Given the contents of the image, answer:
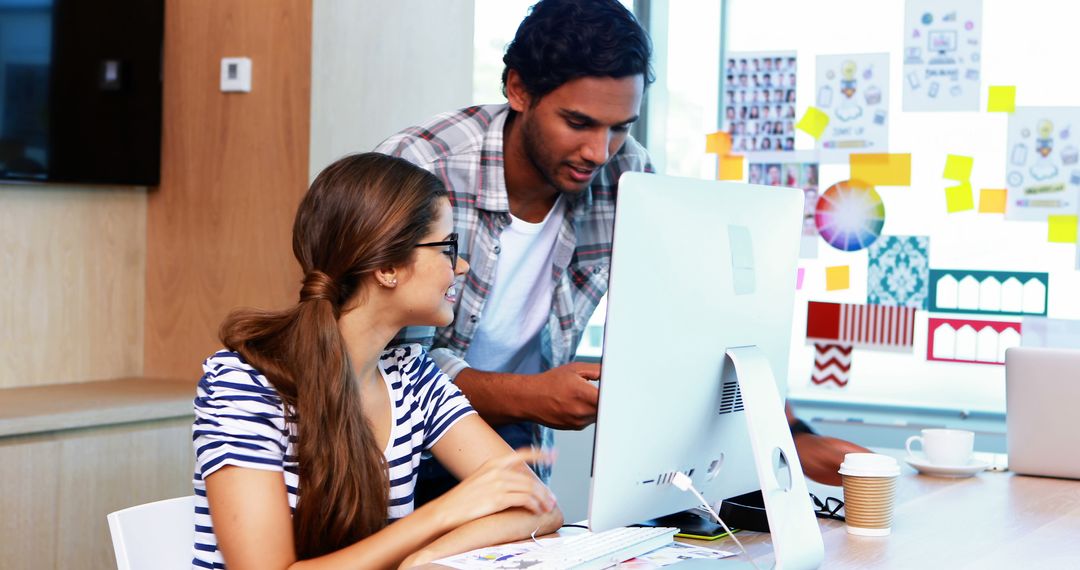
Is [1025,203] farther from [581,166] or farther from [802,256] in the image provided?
[581,166]

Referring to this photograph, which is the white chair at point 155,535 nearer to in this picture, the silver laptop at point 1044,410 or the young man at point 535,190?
the young man at point 535,190

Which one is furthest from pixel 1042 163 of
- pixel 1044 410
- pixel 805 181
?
pixel 1044 410

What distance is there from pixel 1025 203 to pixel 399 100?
169 centimetres

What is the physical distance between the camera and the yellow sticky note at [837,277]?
3.44 meters

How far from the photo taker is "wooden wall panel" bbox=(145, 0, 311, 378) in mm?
2973

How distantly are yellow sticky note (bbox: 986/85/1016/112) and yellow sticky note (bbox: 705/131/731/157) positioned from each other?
74 cm

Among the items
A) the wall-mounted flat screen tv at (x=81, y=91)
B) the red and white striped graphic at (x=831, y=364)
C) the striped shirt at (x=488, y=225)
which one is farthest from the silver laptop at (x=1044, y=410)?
the wall-mounted flat screen tv at (x=81, y=91)

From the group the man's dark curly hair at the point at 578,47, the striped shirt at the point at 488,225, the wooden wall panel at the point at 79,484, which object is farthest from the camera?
the wooden wall panel at the point at 79,484

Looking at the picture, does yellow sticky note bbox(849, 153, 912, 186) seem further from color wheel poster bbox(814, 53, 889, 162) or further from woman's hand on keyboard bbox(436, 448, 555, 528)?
woman's hand on keyboard bbox(436, 448, 555, 528)

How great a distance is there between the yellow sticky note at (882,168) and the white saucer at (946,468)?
140 centimetres

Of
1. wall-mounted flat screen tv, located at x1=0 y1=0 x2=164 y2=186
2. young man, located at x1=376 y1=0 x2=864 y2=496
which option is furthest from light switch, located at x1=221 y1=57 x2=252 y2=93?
young man, located at x1=376 y1=0 x2=864 y2=496

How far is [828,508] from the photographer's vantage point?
172 cm

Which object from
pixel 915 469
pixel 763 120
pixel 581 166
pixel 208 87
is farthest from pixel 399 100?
pixel 915 469

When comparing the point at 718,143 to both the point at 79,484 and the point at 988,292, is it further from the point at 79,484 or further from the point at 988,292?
the point at 79,484
